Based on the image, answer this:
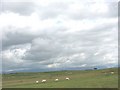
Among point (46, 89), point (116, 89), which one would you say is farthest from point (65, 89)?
point (116, 89)

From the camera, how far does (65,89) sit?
53.3 metres

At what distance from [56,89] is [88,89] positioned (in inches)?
297

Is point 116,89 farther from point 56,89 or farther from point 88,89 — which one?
point 56,89

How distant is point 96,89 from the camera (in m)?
50.1

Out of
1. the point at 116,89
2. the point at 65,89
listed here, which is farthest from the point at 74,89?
the point at 116,89

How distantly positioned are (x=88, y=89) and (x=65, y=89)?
16.3ft

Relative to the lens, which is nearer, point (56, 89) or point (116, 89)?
point (116, 89)

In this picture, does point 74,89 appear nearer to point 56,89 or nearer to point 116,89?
point 56,89

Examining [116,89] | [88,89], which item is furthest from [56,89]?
[116,89]

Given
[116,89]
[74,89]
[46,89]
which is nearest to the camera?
[116,89]

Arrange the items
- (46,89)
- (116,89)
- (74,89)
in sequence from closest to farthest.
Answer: (116,89) → (74,89) → (46,89)

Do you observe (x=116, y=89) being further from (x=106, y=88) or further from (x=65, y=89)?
(x=65, y=89)

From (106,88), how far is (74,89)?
663cm

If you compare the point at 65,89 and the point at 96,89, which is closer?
the point at 96,89
